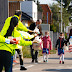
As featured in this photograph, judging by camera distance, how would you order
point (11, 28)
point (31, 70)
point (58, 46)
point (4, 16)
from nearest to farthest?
point (11, 28), point (31, 70), point (4, 16), point (58, 46)

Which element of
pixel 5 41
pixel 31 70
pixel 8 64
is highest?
pixel 5 41

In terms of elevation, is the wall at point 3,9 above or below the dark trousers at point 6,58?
above

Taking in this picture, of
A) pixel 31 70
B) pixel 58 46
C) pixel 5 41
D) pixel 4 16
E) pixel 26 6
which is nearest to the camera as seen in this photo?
pixel 5 41

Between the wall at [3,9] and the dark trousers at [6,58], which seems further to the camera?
the wall at [3,9]

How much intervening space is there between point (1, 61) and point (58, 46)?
29.2 ft

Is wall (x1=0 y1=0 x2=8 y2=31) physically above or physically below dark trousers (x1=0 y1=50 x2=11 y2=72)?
above

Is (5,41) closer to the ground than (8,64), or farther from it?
farther from it

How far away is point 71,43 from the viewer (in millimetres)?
7910

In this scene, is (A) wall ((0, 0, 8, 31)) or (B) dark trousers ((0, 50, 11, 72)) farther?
(A) wall ((0, 0, 8, 31))

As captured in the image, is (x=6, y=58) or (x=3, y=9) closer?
(x=6, y=58)

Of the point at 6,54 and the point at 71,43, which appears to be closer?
the point at 6,54

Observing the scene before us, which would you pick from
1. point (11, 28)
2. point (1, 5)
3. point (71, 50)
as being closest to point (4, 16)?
point (1, 5)

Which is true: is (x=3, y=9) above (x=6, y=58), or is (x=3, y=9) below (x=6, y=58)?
above

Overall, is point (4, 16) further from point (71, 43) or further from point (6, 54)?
point (6, 54)
